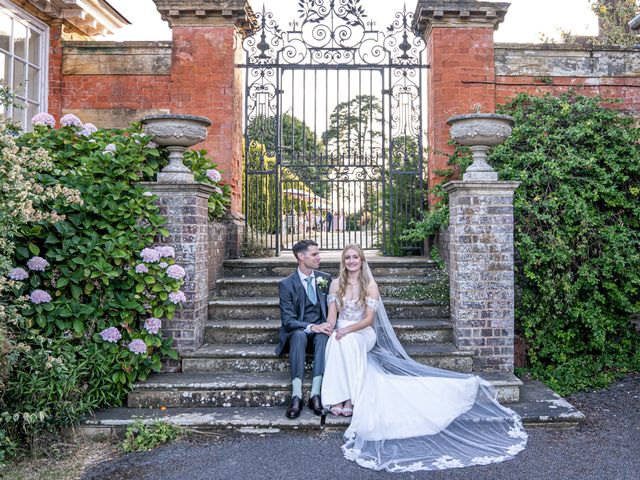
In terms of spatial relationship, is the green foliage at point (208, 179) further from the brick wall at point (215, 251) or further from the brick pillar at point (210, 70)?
the brick pillar at point (210, 70)

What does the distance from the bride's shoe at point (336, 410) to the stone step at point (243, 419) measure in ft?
0.15

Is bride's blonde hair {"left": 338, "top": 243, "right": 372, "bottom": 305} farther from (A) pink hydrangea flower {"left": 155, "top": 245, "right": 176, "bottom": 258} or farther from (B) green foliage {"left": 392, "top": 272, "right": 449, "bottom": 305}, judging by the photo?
(A) pink hydrangea flower {"left": 155, "top": 245, "right": 176, "bottom": 258}

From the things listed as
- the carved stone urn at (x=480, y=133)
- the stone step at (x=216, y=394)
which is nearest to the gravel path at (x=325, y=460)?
the stone step at (x=216, y=394)

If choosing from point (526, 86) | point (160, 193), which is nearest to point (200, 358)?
point (160, 193)

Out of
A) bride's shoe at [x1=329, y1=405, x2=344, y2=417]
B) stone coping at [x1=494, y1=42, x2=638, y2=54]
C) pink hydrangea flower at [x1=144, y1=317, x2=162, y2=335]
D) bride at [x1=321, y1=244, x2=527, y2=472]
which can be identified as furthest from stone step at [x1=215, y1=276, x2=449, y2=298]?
stone coping at [x1=494, y1=42, x2=638, y2=54]

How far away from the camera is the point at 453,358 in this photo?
4.75 metres

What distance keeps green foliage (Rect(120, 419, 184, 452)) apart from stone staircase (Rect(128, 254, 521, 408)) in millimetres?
458

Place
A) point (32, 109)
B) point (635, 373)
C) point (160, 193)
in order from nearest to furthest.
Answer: point (160, 193) → point (635, 373) → point (32, 109)

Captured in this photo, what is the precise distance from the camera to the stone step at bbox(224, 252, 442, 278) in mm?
6223

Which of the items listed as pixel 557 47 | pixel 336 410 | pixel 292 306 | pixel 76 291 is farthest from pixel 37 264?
pixel 557 47

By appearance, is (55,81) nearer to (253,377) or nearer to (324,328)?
(253,377)

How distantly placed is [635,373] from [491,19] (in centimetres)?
480

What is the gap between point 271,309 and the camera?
5.45 metres

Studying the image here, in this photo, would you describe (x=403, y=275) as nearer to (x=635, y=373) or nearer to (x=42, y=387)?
(x=635, y=373)
